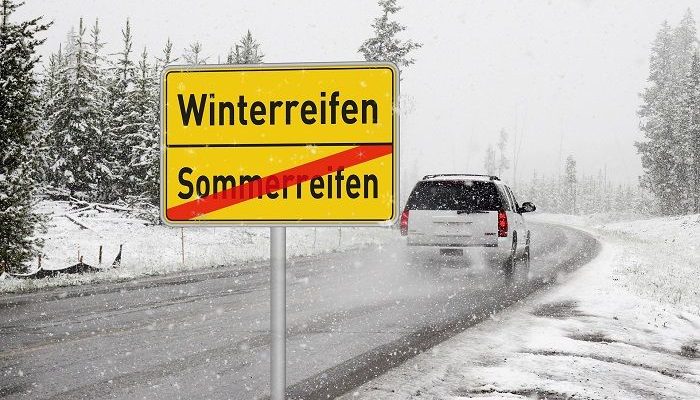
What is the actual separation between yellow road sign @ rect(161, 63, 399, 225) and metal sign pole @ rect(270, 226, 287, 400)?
0.15 m

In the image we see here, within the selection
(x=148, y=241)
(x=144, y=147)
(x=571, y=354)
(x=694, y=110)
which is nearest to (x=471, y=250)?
(x=571, y=354)

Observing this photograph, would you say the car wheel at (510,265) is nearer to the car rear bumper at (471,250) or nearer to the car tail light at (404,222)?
the car rear bumper at (471,250)

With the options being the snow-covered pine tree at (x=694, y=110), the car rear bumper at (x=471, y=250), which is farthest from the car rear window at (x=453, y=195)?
the snow-covered pine tree at (x=694, y=110)

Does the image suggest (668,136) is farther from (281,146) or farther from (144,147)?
(281,146)

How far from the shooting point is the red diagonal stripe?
10.1 ft

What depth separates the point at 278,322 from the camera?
2.98m

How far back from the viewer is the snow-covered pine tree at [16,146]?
17.8 metres

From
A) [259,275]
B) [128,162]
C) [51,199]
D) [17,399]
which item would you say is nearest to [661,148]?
[128,162]

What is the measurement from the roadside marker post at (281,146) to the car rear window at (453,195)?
33.5 feet

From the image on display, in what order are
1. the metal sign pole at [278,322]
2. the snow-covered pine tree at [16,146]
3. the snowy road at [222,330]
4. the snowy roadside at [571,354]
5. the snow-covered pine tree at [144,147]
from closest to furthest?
1. the metal sign pole at [278,322]
2. the snowy roadside at [571,354]
3. the snowy road at [222,330]
4. the snow-covered pine tree at [16,146]
5. the snow-covered pine tree at [144,147]

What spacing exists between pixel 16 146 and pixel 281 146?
670 inches

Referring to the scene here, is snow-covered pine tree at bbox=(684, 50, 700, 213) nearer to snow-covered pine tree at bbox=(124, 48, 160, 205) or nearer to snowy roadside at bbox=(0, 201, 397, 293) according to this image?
snowy roadside at bbox=(0, 201, 397, 293)

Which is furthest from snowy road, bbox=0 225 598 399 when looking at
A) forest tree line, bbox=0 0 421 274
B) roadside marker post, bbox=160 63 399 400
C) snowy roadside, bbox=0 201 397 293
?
forest tree line, bbox=0 0 421 274

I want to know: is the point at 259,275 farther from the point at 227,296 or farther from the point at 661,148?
the point at 661,148
